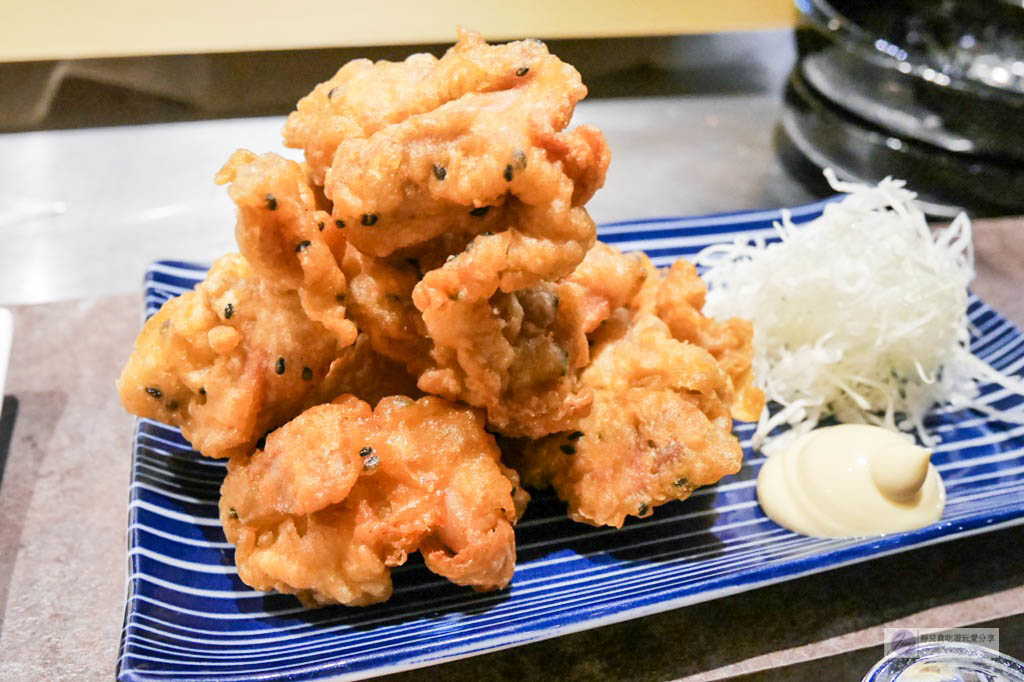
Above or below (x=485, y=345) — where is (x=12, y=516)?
below

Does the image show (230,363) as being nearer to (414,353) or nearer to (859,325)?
(414,353)

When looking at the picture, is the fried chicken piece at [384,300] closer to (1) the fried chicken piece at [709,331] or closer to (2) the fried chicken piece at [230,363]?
(2) the fried chicken piece at [230,363]

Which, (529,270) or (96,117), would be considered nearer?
(529,270)

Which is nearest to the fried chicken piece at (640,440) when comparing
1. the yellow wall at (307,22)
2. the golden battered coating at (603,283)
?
the golden battered coating at (603,283)

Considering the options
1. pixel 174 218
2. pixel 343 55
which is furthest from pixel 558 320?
pixel 343 55

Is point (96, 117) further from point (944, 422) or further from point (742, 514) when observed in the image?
point (944, 422)

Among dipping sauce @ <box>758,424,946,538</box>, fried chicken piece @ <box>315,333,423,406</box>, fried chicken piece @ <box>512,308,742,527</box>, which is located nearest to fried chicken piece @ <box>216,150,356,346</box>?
fried chicken piece @ <box>315,333,423,406</box>

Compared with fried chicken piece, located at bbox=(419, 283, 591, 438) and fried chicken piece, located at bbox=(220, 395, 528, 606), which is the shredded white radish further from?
fried chicken piece, located at bbox=(220, 395, 528, 606)
